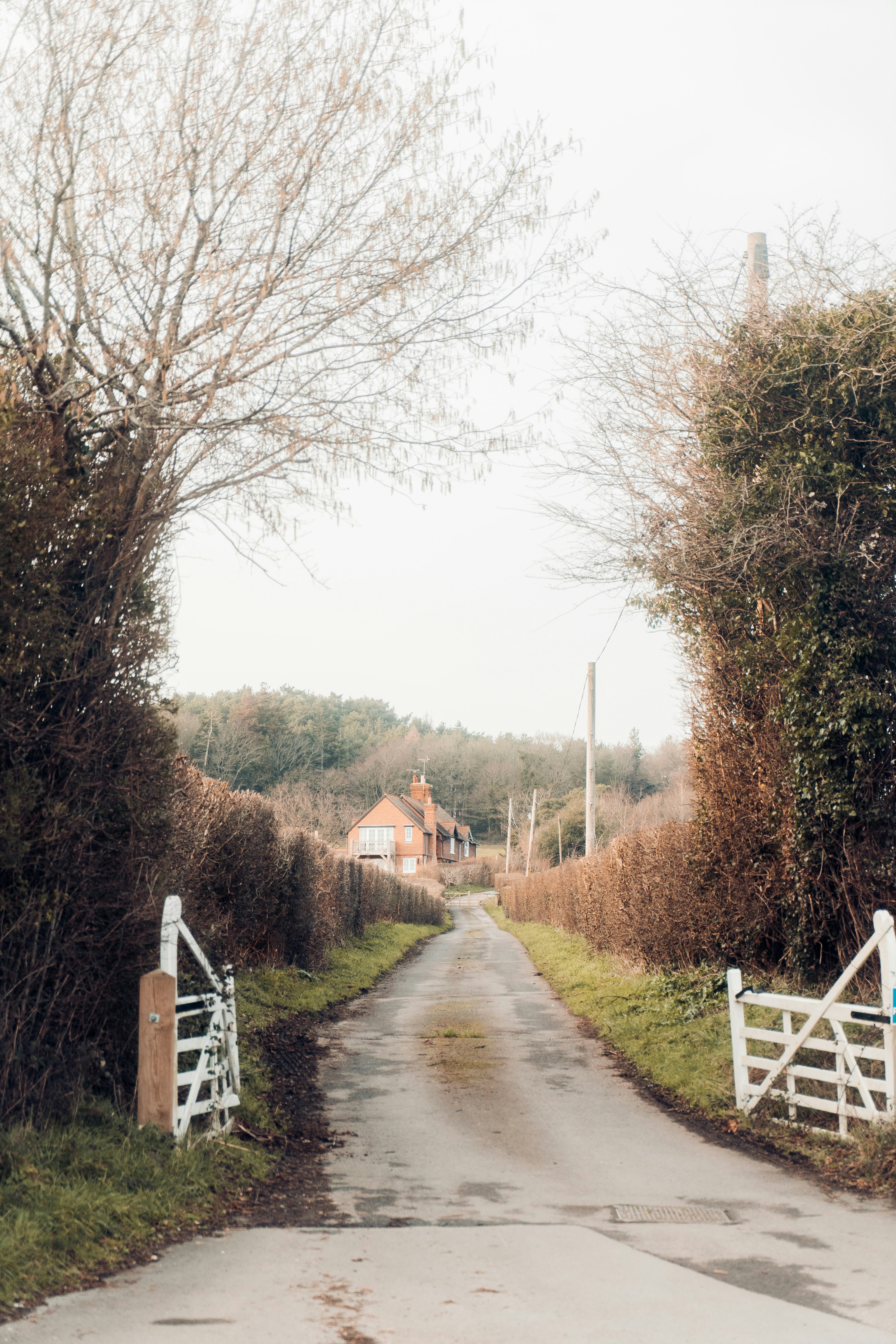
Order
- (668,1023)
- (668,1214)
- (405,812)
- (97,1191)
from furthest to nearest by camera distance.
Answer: (405,812) → (668,1023) → (668,1214) → (97,1191)

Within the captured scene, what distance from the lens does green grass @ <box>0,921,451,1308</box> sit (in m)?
4.82

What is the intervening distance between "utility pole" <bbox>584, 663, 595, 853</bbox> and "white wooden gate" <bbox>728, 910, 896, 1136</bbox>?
64.7 feet

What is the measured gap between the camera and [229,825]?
1492 cm

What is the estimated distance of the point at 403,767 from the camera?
106m

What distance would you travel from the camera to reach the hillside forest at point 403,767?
59.9m

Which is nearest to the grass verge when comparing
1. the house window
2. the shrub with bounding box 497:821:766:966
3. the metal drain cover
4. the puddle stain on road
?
the shrub with bounding box 497:821:766:966

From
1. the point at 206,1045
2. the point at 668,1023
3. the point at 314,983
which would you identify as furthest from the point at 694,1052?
the point at 314,983

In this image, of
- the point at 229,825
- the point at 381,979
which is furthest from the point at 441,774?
the point at 229,825

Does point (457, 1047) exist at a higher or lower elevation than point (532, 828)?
lower

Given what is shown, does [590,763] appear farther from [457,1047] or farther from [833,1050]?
[833,1050]

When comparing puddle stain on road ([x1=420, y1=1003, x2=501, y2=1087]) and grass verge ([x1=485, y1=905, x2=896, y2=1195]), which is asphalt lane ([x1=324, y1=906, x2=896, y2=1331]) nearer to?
puddle stain on road ([x1=420, y1=1003, x2=501, y2=1087])

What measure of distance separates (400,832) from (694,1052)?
72.1m

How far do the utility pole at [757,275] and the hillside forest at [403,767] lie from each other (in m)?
15.4

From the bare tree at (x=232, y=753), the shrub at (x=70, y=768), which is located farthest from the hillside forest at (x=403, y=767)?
the shrub at (x=70, y=768)
